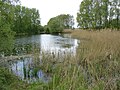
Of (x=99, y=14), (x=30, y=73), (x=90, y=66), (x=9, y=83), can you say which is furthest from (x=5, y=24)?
(x=99, y=14)

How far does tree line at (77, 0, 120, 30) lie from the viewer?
4097 cm

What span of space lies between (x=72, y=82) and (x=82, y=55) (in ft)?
15.9

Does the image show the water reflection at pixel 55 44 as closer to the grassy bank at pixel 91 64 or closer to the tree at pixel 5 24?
the grassy bank at pixel 91 64

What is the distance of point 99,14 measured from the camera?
41.1 meters

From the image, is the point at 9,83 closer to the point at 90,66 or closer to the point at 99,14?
the point at 90,66

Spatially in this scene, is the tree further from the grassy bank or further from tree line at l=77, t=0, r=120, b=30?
tree line at l=77, t=0, r=120, b=30

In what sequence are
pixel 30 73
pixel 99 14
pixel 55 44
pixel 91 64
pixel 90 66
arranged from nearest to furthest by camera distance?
pixel 91 64 → pixel 90 66 → pixel 30 73 → pixel 55 44 → pixel 99 14

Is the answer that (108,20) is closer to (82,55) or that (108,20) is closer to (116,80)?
(82,55)

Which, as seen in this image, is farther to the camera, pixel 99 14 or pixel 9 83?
pixel 99 14

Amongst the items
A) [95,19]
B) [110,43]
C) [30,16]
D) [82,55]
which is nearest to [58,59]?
[82,55]

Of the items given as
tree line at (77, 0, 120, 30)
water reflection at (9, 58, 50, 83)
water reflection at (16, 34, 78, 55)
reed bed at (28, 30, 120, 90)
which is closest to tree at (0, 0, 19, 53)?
water reflection at (9, 58, 50, 83)

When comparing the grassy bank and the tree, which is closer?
the grassy bank

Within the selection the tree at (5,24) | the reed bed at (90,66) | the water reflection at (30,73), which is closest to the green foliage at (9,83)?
the reed bed at (90,66)

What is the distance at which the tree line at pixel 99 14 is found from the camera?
134 ft
